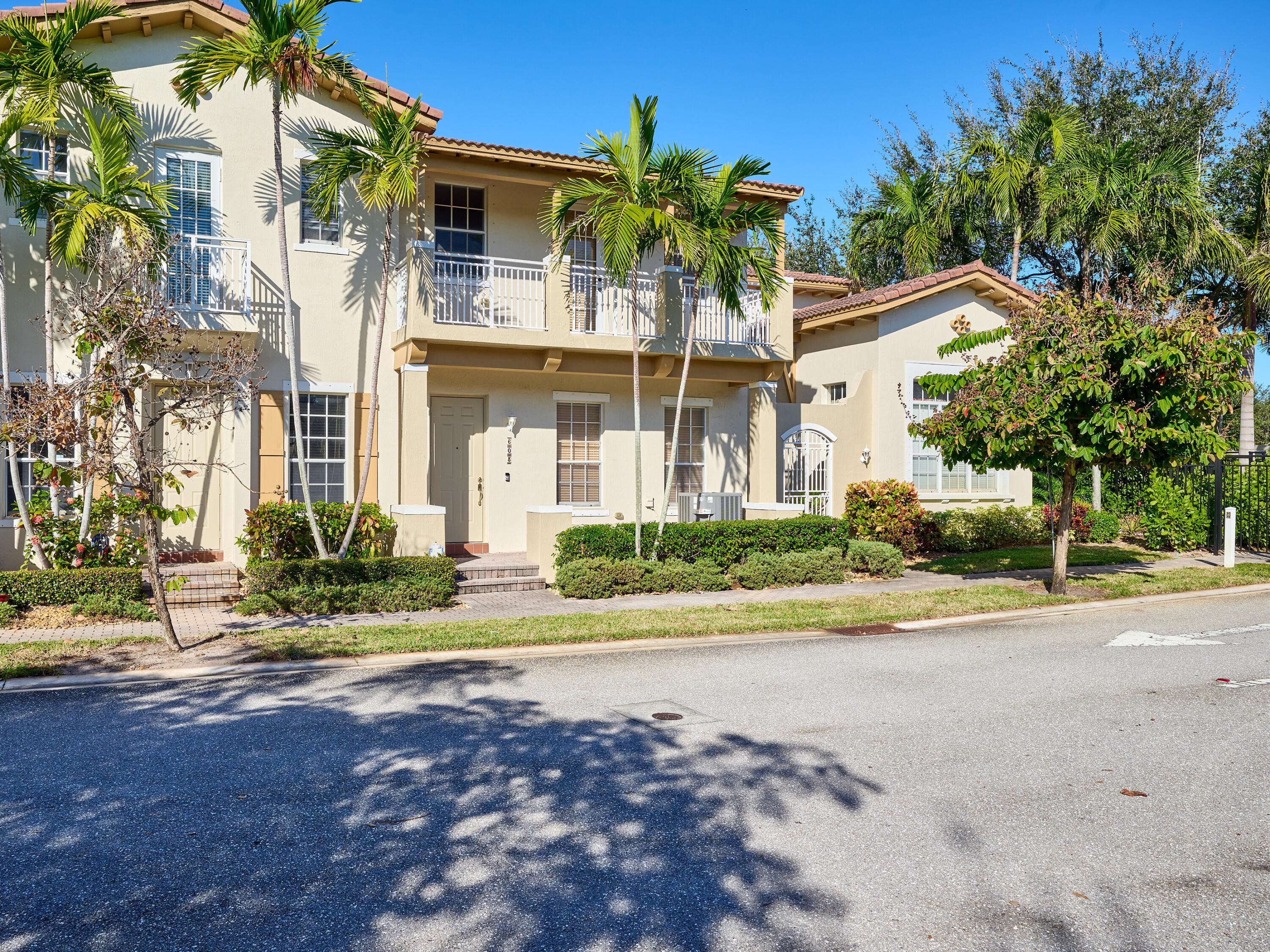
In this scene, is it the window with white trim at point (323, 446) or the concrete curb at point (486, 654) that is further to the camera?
the window with white trim at point (323, 446)

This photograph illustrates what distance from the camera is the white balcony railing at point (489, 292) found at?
46.8ft

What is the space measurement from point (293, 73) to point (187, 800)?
365 inches

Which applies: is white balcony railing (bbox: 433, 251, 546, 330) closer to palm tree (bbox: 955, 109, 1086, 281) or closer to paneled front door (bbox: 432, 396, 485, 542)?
paneled front door (bbox: 432, 396, 485, 542)

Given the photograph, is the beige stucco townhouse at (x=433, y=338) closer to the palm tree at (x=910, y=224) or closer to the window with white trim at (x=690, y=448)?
the window with white trim at (x=690, y=448)

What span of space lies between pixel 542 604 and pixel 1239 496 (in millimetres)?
14138

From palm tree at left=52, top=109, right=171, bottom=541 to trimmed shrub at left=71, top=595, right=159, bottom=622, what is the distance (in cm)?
140

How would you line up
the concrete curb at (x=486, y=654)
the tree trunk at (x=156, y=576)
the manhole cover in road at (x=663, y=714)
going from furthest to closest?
the tree trunk at (x=156, y=576) → the concrete curb at (x=486, y=654) → the manhole cover in road at (x=663, y=714)

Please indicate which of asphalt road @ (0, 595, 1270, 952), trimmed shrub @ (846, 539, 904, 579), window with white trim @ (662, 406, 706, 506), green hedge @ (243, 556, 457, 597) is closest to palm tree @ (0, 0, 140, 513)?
green hedge @ (243, 556, 457, 597)

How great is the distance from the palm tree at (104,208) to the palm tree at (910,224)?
57.3 feet

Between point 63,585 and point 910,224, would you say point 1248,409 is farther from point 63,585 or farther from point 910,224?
point 63,585

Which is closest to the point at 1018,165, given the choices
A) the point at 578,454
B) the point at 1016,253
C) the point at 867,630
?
the point at 1016,253

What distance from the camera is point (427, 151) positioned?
13.9 m

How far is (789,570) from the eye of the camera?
1425 cm

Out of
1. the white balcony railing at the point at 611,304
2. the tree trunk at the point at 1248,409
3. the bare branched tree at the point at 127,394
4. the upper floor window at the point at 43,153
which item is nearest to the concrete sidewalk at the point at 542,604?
the bare branched tree at the point at 127,394
